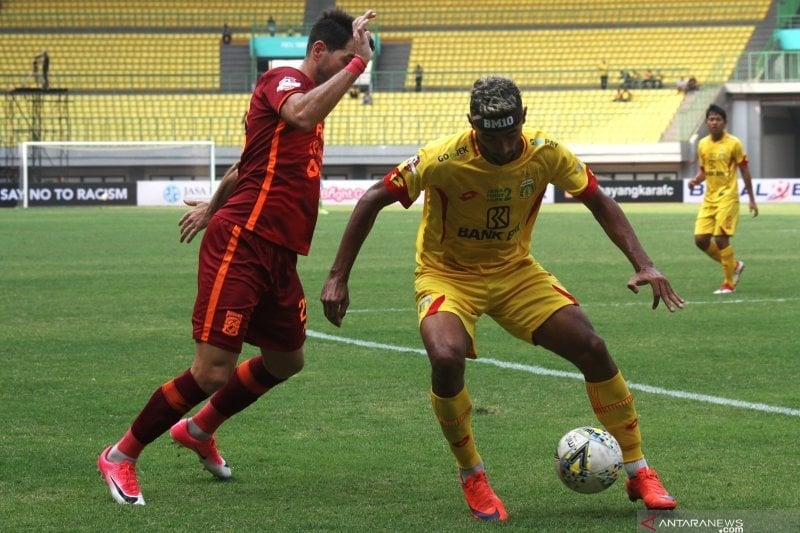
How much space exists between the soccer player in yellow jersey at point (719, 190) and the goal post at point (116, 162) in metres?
30.2

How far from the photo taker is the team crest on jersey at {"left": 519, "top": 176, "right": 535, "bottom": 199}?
554 cm

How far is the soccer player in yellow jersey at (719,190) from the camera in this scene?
49.4 feet

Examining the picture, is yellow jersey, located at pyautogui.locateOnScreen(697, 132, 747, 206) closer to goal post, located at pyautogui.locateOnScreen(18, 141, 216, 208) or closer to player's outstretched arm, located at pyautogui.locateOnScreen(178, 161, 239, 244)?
player's outstretched arm, located at pyautogui.locateOnScreen(178, 161, 239, 244)

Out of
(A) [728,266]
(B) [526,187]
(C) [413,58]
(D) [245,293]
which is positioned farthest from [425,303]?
(C) [413,58]

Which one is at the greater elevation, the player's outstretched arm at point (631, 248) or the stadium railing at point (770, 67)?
the stadium railing at point (770, 67)

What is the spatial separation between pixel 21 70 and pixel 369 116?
575 inches

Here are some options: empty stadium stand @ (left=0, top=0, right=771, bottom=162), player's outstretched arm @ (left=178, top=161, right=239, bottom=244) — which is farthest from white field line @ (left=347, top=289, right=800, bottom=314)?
empty stadium stand @ (left=0, top=0, right=771, bottom=162)

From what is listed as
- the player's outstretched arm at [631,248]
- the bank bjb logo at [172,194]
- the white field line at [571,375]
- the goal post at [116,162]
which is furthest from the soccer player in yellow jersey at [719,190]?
the goal post at [116,162]

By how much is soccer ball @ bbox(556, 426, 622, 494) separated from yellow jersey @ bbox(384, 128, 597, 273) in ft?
2.94

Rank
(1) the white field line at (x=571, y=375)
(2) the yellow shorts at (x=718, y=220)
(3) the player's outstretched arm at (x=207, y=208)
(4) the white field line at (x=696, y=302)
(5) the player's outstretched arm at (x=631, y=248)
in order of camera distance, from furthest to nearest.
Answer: (2) the yellow shorts at (x=718, y=220)
(4) the white field line at (x=696, y=302)
(1) the white field line at (x=571, y=375)
(3) the player's outstretched arm at (x=207, y=208)
(5) the player's outstretched arm at (x=631, y=248)

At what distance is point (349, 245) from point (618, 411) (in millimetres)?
1356

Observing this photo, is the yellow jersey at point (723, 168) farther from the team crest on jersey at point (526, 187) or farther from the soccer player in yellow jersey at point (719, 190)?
the team crest on jersey at point (526, 187)

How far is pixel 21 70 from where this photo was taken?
171 feet
